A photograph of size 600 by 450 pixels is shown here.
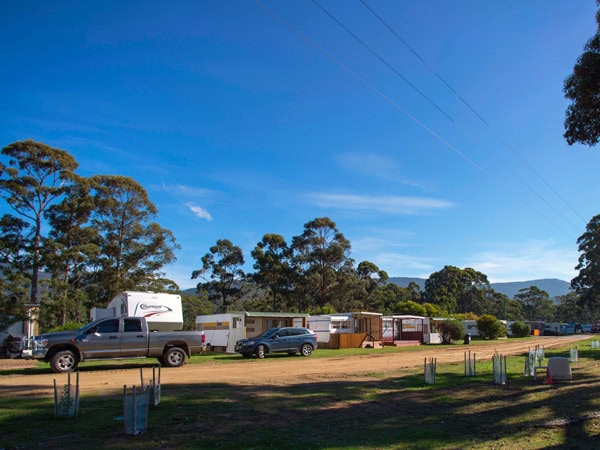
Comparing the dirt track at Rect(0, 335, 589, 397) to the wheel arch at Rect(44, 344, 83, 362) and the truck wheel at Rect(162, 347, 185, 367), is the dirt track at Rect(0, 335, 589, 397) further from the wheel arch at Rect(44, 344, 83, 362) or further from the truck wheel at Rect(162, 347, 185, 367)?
the wheel arch at Rect(44, 344, 83, 362)

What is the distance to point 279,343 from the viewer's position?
23.6m

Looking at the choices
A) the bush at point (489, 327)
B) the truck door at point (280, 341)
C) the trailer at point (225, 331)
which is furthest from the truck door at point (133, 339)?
the bush at point (489, 327)

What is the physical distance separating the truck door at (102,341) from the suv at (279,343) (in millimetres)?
7696

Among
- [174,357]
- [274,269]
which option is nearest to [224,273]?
[274,269]

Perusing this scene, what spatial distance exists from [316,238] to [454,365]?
116ft

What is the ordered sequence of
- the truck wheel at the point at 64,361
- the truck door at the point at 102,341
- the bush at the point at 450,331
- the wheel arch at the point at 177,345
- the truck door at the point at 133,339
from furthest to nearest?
1. the bush at the point at 450,331
2. the wheel arch at the point at 177,345
3. the truck door at the point at 133,339
4. the truck door at the point at 102,341
5. the truck wheel at the point at 64,361

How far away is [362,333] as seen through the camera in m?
34.7

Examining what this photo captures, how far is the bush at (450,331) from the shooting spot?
4238 cm

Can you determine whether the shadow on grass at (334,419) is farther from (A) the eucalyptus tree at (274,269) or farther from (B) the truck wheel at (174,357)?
(A) the eucalyptus tree at (274,269)

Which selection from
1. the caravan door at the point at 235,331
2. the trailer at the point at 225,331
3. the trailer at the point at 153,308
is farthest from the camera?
the trailer at the point at 225,331

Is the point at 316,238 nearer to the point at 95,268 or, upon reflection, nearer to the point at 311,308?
the point at 311,308

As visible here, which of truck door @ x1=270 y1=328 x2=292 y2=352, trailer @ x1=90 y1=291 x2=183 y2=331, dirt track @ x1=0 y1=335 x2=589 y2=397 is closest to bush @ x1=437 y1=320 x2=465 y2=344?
truck door @ x1=270 y1=328 x2=292 y2=352

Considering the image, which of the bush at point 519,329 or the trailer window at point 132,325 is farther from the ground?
the trailer window at point 132,325

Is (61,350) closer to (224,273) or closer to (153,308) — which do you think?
(153,308)
